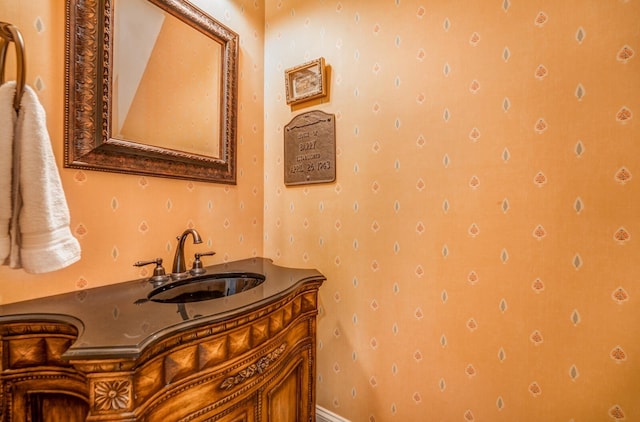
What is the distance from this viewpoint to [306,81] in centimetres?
146

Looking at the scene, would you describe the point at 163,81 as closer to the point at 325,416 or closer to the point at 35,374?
the point at 35,374

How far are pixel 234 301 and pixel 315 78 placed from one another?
1164mm

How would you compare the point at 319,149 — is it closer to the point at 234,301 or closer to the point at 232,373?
the point at 234,301

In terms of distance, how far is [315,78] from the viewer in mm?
1431

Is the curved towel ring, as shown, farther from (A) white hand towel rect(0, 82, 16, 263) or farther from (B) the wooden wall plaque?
(B) the wooden wall plaque

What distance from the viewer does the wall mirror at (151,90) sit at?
0.93 m

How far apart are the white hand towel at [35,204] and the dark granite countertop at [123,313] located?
18 centimetres

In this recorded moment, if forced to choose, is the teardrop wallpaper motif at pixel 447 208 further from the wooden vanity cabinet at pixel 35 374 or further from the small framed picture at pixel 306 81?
the wooden vanity cabinet at pixel 35 374

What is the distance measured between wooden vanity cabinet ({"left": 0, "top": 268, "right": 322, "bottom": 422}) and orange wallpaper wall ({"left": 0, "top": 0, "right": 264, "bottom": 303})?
25 centimetres

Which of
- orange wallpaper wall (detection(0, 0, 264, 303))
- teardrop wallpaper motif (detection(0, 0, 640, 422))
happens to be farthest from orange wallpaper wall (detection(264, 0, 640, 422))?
orange wallpaper wall (detection(0, 0, 264, 303))

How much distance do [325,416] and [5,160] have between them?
162 cm

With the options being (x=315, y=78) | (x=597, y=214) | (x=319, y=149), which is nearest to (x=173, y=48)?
(x=315, y=78)

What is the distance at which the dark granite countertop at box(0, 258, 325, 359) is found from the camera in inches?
21.7

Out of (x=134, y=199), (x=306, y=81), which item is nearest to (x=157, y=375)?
(x=134, y=199)
